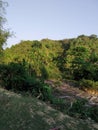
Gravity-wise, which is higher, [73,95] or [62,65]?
[62,65]

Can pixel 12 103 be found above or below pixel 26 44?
below

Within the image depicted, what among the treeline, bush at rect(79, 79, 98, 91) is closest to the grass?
the treeline

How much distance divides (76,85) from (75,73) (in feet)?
15.7

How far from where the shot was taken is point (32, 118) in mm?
6793

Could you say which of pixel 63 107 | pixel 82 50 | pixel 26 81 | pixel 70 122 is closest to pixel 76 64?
pixel 82 50

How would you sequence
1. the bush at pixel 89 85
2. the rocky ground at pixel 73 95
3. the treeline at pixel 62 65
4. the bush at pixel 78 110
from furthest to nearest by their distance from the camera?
the treeline at pixel 62 65 < the bush at pixel 89 85 < the rocky ground at pixel 73 95 < the bush at pixel 78 110

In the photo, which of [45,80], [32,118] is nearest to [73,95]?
[45,80]

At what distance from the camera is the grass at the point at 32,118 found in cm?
648

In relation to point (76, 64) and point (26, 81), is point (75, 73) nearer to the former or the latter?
point (76, 64)

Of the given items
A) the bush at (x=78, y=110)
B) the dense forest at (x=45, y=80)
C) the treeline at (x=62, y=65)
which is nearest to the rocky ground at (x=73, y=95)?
the dense forest at (x=45, y=80)

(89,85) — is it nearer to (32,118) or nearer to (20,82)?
(20,82)

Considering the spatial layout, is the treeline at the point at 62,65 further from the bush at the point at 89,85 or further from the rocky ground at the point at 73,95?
the rocky ground at the point at 73,95

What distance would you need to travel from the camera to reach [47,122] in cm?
664

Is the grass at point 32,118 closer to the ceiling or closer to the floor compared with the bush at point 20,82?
closer to the floor
